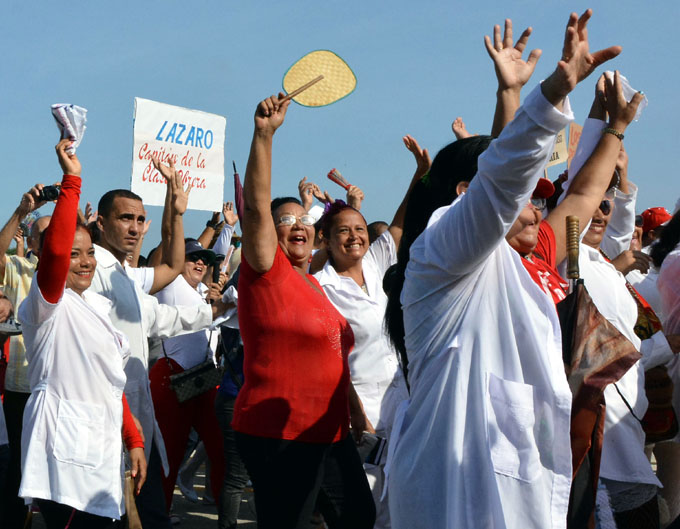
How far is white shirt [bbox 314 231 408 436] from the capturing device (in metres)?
5.18

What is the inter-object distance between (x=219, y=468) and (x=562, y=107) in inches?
177

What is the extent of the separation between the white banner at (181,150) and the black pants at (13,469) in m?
2.67

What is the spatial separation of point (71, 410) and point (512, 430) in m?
2.42

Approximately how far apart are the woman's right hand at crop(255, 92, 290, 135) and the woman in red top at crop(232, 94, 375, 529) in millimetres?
366

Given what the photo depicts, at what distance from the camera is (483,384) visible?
2.35m

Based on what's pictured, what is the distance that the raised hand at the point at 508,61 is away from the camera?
2.57 m

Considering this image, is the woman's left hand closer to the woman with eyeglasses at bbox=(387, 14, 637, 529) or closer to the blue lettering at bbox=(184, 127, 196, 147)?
the woman with eyeglasses at bbox=(387, 14, 637, 529)

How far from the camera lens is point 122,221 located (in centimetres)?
532

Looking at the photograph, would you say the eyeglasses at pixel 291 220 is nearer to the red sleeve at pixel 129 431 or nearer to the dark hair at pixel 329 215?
the dark hair at pixel 329 215

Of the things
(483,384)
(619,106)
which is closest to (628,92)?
(619,106)

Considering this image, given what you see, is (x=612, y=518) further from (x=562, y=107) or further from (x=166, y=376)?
(x=166, y=376)

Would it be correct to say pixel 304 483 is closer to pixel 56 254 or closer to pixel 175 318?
pixel 56 254

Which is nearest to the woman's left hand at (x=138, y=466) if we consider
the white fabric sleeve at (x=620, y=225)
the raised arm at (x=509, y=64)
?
the raised arm at (x=509, y=64)

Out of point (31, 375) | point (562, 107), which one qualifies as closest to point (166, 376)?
point (31, 375)
